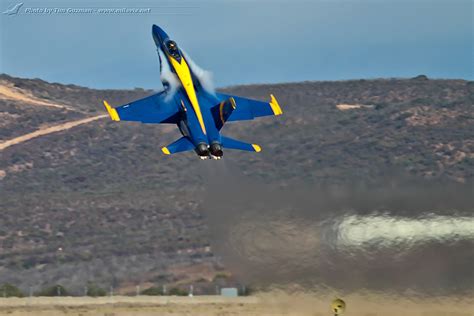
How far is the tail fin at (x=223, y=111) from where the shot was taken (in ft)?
221

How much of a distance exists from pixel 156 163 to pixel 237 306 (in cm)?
5183

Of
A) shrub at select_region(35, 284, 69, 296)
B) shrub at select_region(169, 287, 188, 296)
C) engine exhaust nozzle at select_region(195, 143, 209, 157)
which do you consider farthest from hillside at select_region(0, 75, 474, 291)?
engine exhaust nozzle at select_region(195, 143, 209, 157)

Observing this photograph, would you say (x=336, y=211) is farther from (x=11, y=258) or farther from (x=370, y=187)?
(x=11, y=258)

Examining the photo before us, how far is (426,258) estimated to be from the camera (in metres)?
66.3

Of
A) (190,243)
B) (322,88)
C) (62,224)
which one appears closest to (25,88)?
(322,88)

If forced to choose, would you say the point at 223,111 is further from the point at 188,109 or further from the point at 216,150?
the point at 216,150

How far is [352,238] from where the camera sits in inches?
2638

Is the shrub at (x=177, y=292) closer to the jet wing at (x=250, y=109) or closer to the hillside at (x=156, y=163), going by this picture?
the hillside at (x=156, y=163)

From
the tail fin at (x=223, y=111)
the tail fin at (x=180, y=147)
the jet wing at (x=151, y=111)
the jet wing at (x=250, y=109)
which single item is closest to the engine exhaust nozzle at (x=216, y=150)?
the tail fin at (x=180, y=147)

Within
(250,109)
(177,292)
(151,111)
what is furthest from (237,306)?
(151,111)

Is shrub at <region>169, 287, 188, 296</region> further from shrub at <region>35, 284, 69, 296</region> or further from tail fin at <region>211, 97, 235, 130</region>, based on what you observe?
tail fin at <region>211, 97, 235, 130</region>

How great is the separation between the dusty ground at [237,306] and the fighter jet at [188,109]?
8014 mm

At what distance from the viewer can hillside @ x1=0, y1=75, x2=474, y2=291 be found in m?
86.2

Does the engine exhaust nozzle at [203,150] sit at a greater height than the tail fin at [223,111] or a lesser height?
lesser
